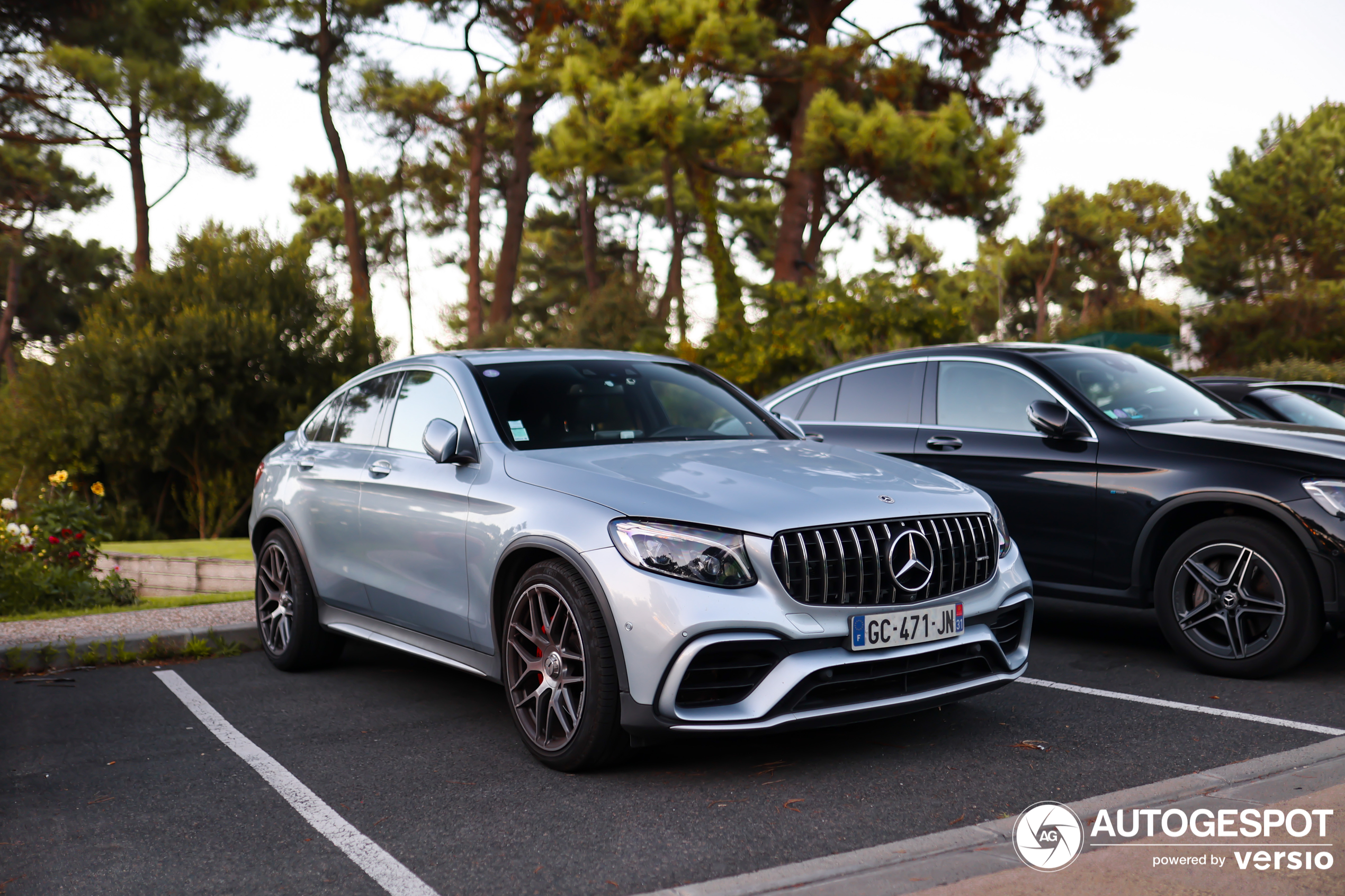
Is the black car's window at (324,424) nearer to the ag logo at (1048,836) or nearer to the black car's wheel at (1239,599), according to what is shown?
the ag logo at (1048,836)

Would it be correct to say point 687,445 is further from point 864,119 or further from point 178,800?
point 864,119

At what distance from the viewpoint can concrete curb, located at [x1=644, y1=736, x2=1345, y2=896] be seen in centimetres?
319

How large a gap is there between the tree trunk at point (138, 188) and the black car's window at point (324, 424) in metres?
23.3

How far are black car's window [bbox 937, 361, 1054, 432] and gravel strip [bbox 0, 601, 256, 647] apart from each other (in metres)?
4.70

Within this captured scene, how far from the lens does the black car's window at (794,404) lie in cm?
803

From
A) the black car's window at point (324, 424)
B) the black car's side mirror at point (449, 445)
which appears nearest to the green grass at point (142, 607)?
the black car's window at point (324, 424)

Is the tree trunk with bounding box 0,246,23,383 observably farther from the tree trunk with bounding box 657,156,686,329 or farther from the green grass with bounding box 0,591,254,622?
the green grass with bounding box 0,591,254,622

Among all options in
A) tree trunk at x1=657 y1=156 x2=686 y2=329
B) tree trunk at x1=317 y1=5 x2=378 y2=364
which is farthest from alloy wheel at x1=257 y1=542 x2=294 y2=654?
Result: tree trunk at x1=657 y1=156 x2=686 y2=329

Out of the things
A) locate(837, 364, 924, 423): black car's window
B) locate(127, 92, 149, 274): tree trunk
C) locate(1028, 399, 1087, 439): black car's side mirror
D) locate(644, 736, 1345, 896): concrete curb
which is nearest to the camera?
locate(644, 736, 1345, 896): concrete curb

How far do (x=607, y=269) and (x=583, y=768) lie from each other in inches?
1586

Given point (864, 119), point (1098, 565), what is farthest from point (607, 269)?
point (1098, 565)

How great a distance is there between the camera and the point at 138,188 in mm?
30188

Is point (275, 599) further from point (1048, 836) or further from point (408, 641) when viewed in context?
point (1048, 836)

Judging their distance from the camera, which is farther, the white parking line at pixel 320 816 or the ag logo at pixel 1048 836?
the white parking line at pixel 320 816
